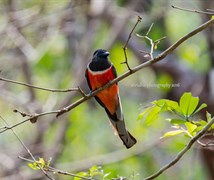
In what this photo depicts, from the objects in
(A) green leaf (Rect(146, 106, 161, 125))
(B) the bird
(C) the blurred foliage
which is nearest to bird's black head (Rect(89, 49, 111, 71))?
(B) the bird

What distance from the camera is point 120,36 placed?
7.73m

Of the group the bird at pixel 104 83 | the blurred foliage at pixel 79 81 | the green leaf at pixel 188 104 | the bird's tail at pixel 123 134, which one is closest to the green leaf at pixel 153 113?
the green leaf at pixel 188 104

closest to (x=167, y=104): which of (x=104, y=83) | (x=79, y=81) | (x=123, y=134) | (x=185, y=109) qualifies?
(x=185, y=109)

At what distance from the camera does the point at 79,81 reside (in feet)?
21.4

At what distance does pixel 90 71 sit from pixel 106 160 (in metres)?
3.16

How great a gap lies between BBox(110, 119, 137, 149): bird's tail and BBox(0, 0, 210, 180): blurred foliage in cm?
180

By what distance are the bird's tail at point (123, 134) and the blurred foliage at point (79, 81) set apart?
1.80 metres

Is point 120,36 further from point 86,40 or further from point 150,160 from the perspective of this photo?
point 150,160

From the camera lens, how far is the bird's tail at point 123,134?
133 inches

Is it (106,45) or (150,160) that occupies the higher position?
(106,45)

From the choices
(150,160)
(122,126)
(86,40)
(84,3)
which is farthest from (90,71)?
(150,160)

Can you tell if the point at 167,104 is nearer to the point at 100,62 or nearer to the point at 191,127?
the point at 191,127

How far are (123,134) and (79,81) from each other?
3.07 meters

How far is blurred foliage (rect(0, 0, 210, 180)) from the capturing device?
662 centimetres
